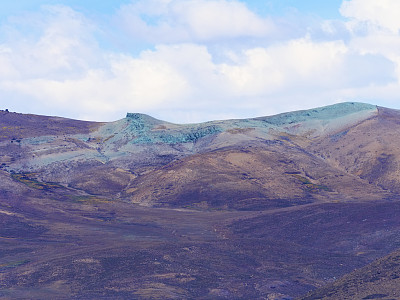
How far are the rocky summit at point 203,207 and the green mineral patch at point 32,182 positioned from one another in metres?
0.35

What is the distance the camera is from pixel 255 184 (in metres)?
94.6

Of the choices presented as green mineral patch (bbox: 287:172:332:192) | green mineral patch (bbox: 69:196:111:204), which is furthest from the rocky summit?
green mineral patch (bbox: 287:172:332:192)

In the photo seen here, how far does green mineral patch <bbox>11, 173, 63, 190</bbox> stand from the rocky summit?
13.9 inches

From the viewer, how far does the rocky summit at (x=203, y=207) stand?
133 feet

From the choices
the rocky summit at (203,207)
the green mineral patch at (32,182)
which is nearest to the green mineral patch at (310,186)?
the rocky summit at (203,207)

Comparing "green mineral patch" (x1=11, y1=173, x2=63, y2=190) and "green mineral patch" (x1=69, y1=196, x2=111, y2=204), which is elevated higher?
"green mineral patch" (x1=11, y1=173, x2=63, y2=190)

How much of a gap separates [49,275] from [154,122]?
100932 millimetres

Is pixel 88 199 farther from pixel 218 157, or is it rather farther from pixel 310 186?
pixel 310 186

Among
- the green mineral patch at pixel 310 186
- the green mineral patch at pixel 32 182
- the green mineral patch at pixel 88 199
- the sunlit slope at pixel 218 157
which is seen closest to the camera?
the green mineral patch at pixel 88 199

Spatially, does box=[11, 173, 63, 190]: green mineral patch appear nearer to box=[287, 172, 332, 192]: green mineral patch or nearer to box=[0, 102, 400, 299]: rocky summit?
box=[0, 102, 400, 299]: rocky summit

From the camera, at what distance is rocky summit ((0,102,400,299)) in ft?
133

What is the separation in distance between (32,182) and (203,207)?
105ft

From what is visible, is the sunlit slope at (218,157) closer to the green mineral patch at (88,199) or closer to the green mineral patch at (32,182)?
the green mineral patch at (32,182)

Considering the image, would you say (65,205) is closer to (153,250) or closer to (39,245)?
(39,245)
